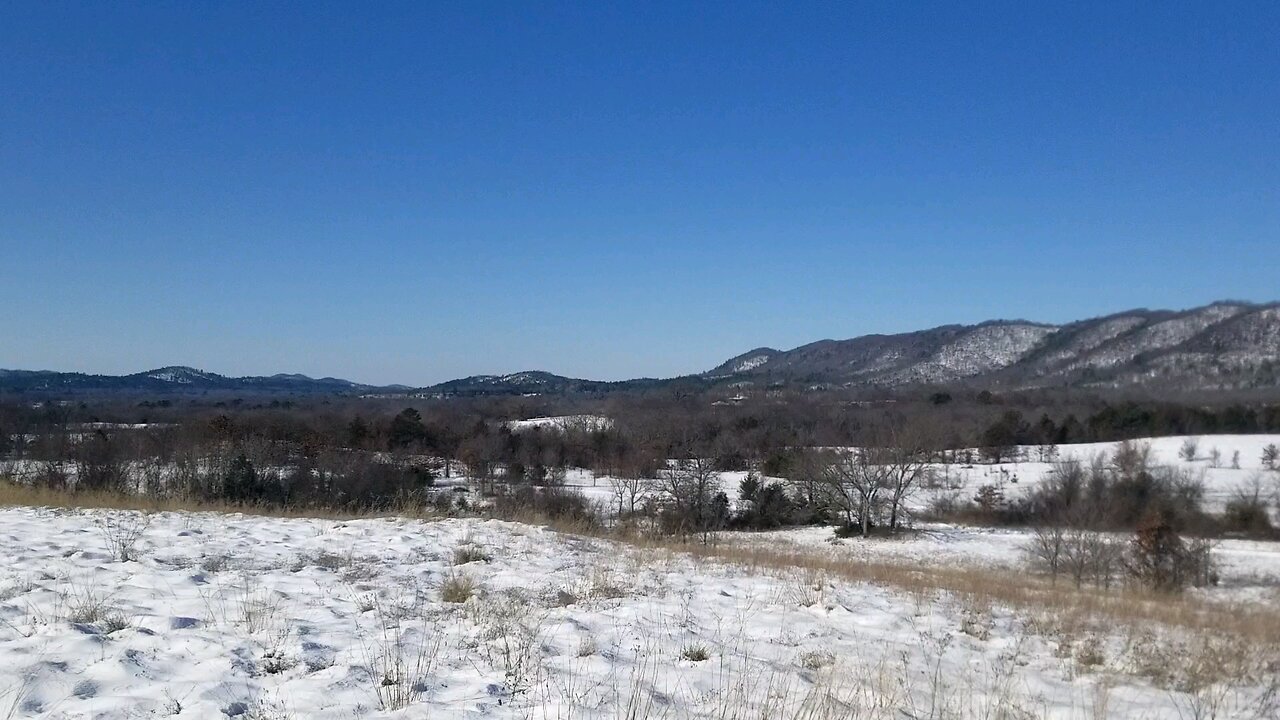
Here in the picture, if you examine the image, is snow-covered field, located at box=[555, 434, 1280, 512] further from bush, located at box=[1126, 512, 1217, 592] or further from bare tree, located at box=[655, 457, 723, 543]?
bush, located at box=[1126, 512, 1217, 592]

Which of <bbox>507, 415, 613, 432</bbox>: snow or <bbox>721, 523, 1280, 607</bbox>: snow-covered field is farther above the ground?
<bbox>507, 415, 613, 432</bbox>: snow

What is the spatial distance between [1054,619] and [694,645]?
4508 millimetres

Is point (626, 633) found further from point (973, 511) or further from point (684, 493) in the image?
point (973, 511)

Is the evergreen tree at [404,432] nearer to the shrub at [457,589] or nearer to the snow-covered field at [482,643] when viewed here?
the snow-covered field at [482,643]

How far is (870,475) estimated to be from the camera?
2018 inches

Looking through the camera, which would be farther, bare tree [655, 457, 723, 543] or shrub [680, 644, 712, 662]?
bare tree [655, 457, 723, 543]

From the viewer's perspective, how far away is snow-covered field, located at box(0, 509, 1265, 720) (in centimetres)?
411

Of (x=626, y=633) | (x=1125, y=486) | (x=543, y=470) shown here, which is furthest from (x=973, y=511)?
(x=626, y=633)

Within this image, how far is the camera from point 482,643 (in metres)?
5.12

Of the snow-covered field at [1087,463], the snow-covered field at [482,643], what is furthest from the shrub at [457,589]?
the snow-covered field at [1087,463]

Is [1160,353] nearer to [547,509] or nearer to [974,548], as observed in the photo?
[974,548]

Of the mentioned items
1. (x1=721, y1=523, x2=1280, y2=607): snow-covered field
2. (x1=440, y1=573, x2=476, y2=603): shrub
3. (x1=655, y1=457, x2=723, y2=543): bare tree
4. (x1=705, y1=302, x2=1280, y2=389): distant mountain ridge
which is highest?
(x1=705, y1=302, x2=1280, y2=389): distant mountain ridge

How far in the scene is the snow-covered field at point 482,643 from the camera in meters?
4.11

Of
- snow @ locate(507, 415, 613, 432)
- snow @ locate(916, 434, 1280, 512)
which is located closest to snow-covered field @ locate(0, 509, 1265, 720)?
snow @ locate(916, 434, 1280, 512)
